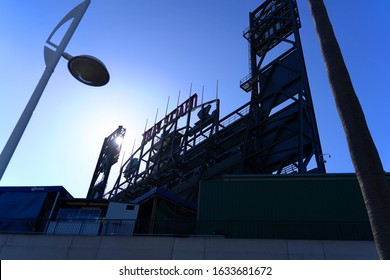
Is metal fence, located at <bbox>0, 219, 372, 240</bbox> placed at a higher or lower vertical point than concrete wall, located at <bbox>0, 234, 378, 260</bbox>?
higher

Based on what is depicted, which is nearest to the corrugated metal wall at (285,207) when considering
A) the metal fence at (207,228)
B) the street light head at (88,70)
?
the metal fence at (207,228)

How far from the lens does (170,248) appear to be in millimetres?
21266

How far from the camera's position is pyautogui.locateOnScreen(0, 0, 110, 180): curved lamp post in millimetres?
8025

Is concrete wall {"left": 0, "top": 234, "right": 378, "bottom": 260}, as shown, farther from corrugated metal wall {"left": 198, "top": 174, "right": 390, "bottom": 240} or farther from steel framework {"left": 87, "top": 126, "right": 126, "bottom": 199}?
steel framework {"left": 87, "top": 126, "right": 126, "bottom": 199}

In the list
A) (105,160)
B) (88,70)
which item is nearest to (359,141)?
(88,70)

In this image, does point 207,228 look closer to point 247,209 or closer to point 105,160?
point 247,209

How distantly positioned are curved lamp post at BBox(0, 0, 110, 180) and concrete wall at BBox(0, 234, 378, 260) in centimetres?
1398

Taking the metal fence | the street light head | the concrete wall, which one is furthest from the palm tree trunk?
the metal fence

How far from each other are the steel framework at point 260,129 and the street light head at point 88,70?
2407 cm

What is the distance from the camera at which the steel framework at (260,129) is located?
113 feet
